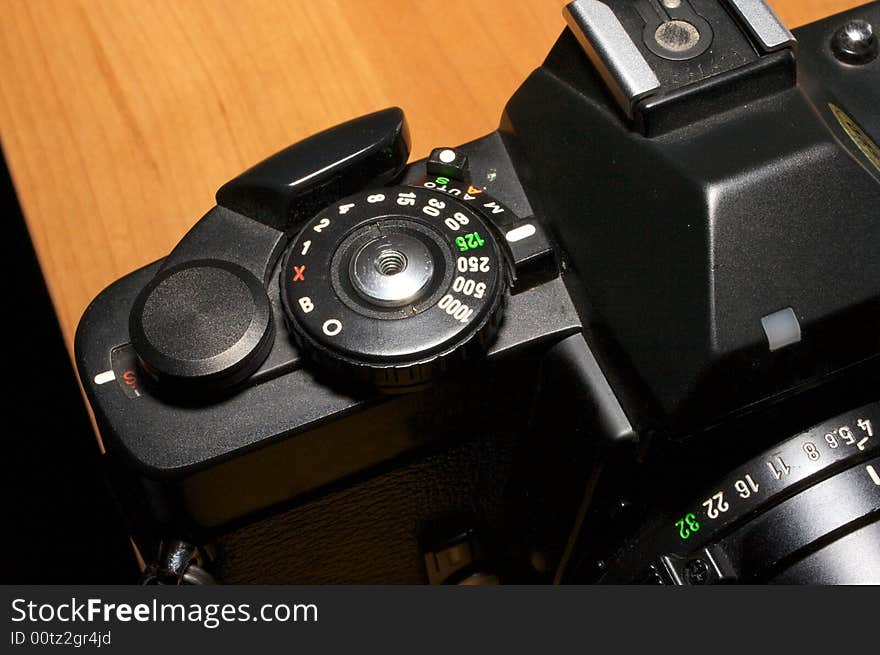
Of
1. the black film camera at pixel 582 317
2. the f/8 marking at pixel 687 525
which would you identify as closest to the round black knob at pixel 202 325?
the black film camera at pixel 582 317

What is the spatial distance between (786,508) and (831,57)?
0.18 m

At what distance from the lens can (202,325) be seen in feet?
1.34

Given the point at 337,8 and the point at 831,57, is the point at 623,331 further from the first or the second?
the point at 337,8

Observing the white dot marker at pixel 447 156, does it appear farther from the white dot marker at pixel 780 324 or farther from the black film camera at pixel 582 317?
the white dot marker at pixel 780 324

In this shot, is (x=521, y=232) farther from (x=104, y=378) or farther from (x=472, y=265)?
(x=104, y=378)

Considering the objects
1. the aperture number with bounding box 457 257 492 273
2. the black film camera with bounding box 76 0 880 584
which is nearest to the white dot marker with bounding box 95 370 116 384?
the black film camera with bounding box 76 0 880 584

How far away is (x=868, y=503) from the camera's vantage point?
424 mm

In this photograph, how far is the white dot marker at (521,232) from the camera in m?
0.42

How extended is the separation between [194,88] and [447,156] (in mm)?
271

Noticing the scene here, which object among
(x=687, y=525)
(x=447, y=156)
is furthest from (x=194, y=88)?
(x=687, y=525)

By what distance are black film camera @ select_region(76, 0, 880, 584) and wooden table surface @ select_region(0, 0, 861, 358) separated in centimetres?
20

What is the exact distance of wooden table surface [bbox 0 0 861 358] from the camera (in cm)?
63

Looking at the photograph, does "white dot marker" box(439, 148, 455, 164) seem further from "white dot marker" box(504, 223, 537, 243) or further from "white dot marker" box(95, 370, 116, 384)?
"white dot marker" box(95, 370, 116, 384)
